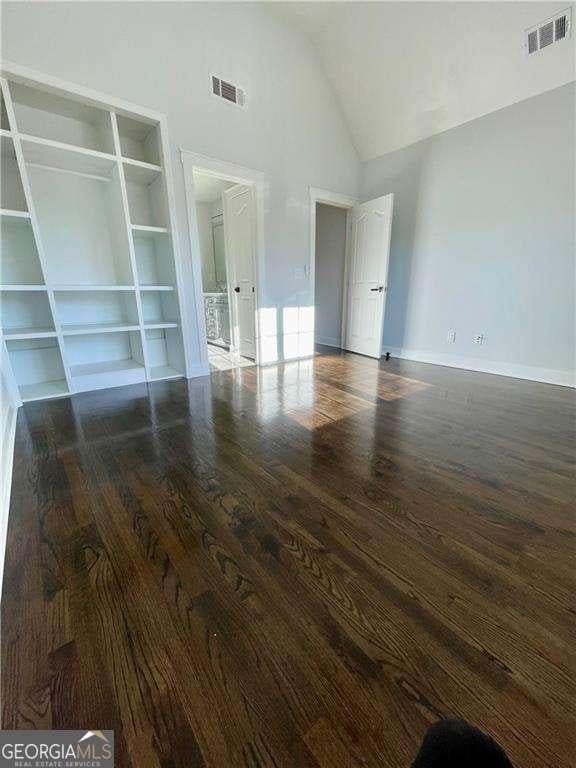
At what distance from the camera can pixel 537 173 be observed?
2.92m

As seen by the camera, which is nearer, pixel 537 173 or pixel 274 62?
pixel 537 173

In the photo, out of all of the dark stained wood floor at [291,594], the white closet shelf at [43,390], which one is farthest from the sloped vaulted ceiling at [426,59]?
the white closet shelf at [43,390]

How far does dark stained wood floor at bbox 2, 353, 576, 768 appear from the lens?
67cm

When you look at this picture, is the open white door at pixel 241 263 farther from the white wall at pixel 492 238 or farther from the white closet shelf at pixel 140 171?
the white wall at pixel 492 238

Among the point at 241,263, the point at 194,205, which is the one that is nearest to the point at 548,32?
the point at 194,205

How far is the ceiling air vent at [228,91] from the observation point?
292cm

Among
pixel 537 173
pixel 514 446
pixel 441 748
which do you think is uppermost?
pixel 537 173

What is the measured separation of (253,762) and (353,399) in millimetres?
2222

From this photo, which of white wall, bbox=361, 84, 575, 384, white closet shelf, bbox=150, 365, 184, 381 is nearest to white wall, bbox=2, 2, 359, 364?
white closet shelf, bbox=150, 365, 184, 381

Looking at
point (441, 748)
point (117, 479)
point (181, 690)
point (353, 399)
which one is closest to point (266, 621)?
point (181, 690)

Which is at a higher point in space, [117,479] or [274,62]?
[274,62]

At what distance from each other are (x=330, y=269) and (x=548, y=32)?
10.2ft

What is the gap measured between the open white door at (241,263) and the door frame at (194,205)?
8 cm

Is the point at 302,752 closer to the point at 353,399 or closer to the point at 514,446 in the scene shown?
the point at 514,446
